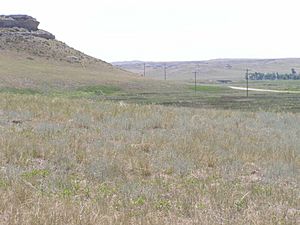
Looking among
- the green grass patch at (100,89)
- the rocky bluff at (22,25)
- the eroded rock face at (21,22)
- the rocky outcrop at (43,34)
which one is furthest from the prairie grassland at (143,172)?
the eroded rock face at (21,22)

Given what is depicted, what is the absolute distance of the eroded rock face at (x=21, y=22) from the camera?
12100cm

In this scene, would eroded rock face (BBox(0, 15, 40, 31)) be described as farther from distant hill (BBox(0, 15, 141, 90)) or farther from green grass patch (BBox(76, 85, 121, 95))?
green grass patch (BBox(76, 85, 121, 95))

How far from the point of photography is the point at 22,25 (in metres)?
121

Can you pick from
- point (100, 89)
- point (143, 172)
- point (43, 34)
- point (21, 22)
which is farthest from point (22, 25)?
point (143, 172)

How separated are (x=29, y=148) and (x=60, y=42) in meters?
111

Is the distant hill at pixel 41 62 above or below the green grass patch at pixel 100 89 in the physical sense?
above

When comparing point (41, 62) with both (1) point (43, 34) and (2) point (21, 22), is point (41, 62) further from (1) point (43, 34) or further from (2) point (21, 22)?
(2) point (21, 22)

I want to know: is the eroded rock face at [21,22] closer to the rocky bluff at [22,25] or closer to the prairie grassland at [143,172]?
the rocky bluff at [22,25]

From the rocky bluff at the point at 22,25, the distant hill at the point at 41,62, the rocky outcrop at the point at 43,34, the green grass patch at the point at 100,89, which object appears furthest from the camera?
the rocky outcrop at the point at 43,34

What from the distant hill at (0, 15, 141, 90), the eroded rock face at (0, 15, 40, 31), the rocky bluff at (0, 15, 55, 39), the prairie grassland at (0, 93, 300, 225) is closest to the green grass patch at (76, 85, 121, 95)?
the distant hill at (0, 15, 141, 90)

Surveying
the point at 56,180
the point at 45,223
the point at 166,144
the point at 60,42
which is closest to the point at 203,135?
the point at 166,144

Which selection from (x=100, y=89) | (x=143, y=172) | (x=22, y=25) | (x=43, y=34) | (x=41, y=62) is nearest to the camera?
(x=143, y=172)

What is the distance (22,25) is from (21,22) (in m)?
0.72

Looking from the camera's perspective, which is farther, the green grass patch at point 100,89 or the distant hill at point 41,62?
the distant hill at point 41,62
